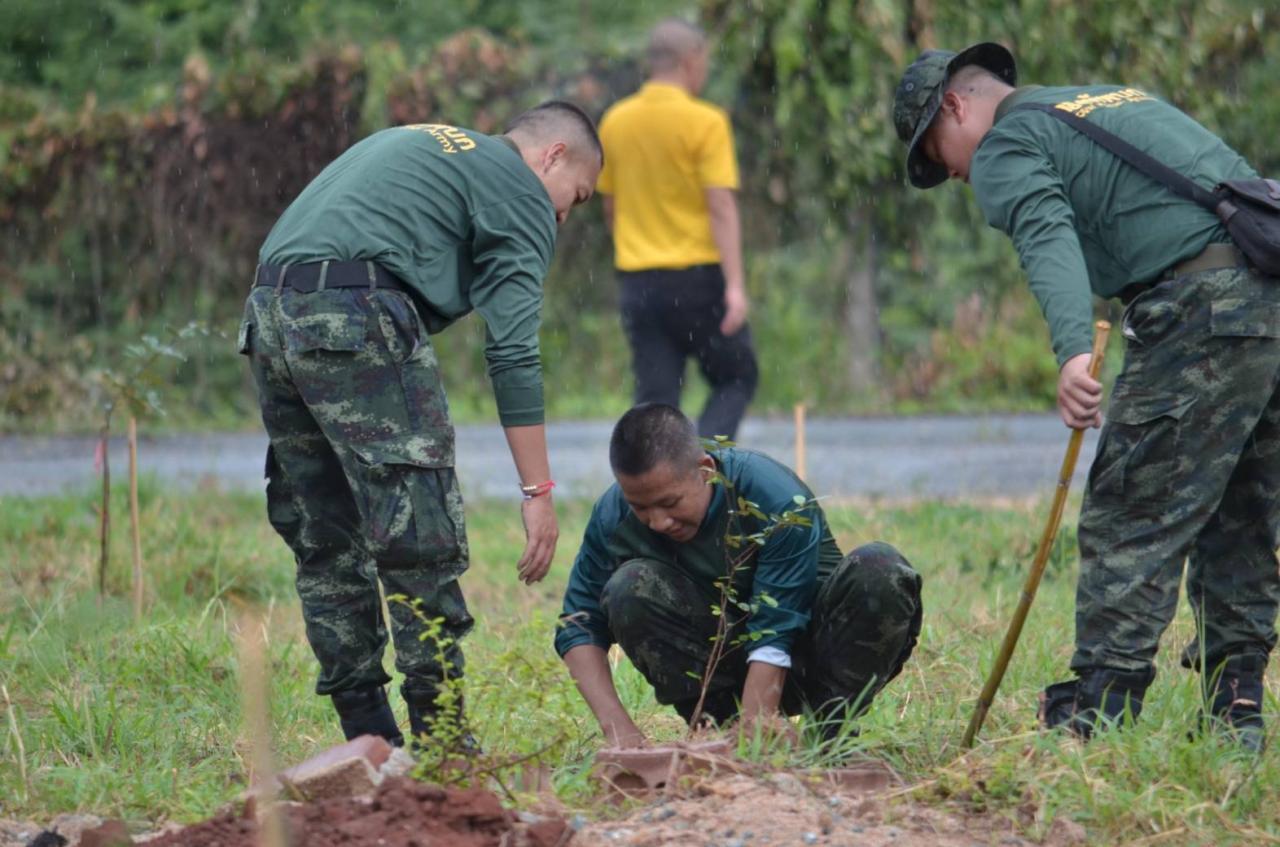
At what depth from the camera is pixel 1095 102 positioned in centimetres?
418

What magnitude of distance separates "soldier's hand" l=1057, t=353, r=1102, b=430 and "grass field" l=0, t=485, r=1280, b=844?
711 millimetres

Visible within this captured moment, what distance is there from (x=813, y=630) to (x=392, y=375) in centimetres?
117

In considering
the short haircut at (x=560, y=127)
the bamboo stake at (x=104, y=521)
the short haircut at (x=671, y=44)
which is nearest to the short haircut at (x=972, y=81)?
the short haircut at (x=560, y=127)

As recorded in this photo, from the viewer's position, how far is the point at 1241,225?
3.92 meters

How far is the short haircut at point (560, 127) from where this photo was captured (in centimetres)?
441

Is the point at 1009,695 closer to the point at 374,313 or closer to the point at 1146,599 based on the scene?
the point at 1146,599

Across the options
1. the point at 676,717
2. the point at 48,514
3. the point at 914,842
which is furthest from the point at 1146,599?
the point at 48,514

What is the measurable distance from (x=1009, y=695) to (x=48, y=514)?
4.70m

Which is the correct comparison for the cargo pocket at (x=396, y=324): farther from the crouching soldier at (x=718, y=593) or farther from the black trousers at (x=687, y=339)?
the black trousers at (x=687, y=339)

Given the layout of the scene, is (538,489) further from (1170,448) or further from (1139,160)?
(1139,160)

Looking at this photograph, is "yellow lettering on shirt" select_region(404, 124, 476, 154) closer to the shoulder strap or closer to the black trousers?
the shoulder strap

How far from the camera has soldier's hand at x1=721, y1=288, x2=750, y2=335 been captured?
294 inches

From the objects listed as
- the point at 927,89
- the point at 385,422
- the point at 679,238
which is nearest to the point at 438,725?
the point at 385,422

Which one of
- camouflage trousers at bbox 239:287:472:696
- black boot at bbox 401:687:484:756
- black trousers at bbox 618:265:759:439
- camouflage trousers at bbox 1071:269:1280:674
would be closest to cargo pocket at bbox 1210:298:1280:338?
A: camouflage trousers at bbox 1071:269:1280:674
